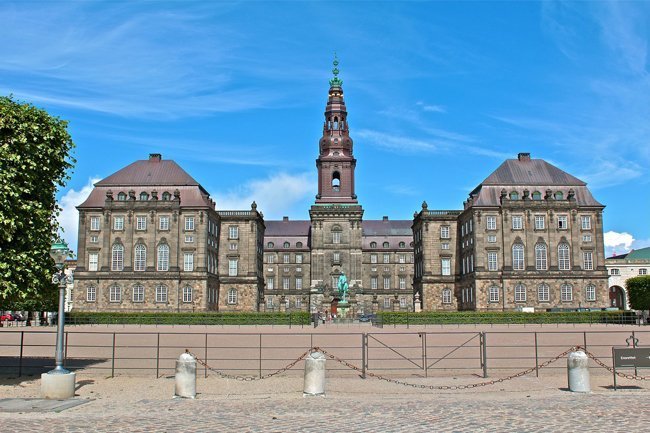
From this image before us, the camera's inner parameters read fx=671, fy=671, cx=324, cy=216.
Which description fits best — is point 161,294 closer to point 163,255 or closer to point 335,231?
point 163,255

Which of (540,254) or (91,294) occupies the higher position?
(540,254)

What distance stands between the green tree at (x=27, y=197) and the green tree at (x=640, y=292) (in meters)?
72.8

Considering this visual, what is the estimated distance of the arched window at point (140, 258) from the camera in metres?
82.8

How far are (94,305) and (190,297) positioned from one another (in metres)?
11.5

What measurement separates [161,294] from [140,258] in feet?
17.2

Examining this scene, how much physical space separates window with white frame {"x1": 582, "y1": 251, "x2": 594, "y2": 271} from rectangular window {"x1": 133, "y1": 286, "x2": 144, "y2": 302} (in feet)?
178

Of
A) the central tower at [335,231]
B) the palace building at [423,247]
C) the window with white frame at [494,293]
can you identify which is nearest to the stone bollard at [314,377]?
the palace building at [423,247]

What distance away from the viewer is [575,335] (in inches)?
1610

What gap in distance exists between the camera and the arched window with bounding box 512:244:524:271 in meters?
82.6

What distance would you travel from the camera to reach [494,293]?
82.3 metres

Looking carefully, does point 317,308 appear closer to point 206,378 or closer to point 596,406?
point 206,378

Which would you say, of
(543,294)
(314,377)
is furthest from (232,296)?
(314,377)

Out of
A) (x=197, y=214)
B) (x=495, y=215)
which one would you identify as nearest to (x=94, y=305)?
(x=197, y=214)

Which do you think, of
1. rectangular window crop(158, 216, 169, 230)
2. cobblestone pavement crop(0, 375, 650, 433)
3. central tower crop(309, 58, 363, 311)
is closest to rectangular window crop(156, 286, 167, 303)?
rectangular window crop(158, 216, 169, 230)
